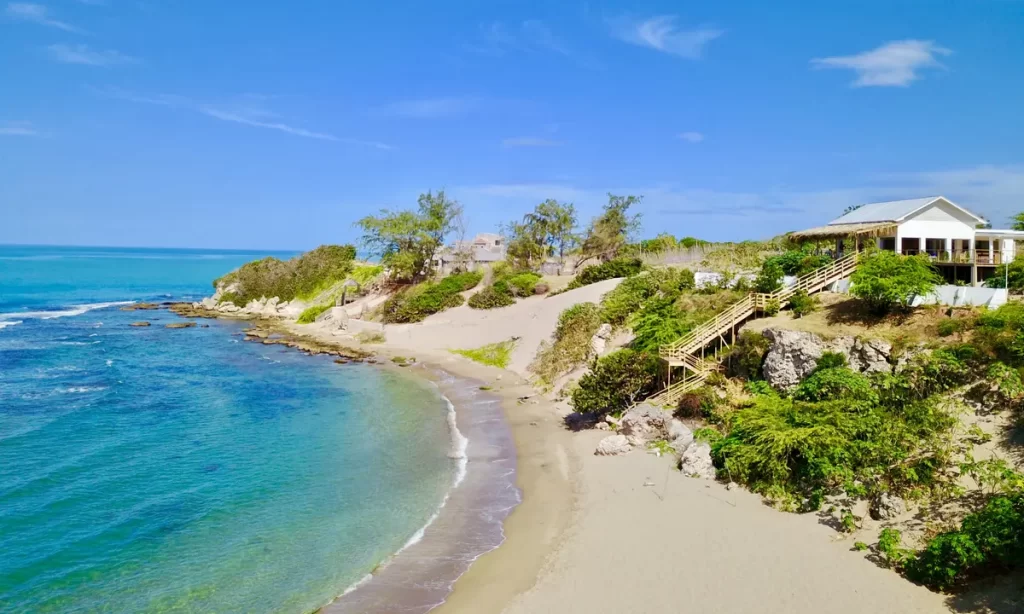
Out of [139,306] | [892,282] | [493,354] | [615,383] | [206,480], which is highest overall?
[892,282]

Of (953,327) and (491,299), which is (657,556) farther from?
(491,299)

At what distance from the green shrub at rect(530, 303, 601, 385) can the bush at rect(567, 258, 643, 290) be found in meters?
10.1

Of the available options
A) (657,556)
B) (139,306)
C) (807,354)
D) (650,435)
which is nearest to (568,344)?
(650,435)

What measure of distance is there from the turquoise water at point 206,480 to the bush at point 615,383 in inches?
253

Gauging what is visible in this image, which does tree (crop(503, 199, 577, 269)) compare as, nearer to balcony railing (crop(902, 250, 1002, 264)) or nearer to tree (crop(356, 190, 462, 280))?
tree (crop(356, 190, 462, 280))

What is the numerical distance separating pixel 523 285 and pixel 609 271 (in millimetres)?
7910

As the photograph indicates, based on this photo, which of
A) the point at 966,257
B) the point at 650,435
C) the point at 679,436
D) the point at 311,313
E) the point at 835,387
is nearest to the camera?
the point at 835,387

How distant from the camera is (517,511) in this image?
20031mm

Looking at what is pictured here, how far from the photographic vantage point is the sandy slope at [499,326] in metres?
44.2

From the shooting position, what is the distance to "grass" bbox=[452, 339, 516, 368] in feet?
144

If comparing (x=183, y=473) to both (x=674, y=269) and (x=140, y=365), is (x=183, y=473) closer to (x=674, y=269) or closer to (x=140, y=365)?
(x=140, y=365)

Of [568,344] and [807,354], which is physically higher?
[807,354]

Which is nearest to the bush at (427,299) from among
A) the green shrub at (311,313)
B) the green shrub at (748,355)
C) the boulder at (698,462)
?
the green shrub at (311,313)

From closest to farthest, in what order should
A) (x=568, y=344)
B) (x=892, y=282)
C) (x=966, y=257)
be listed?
1. (x=892, y=282)
2. (x=966, y=257)
3. (x=568, y=344)
